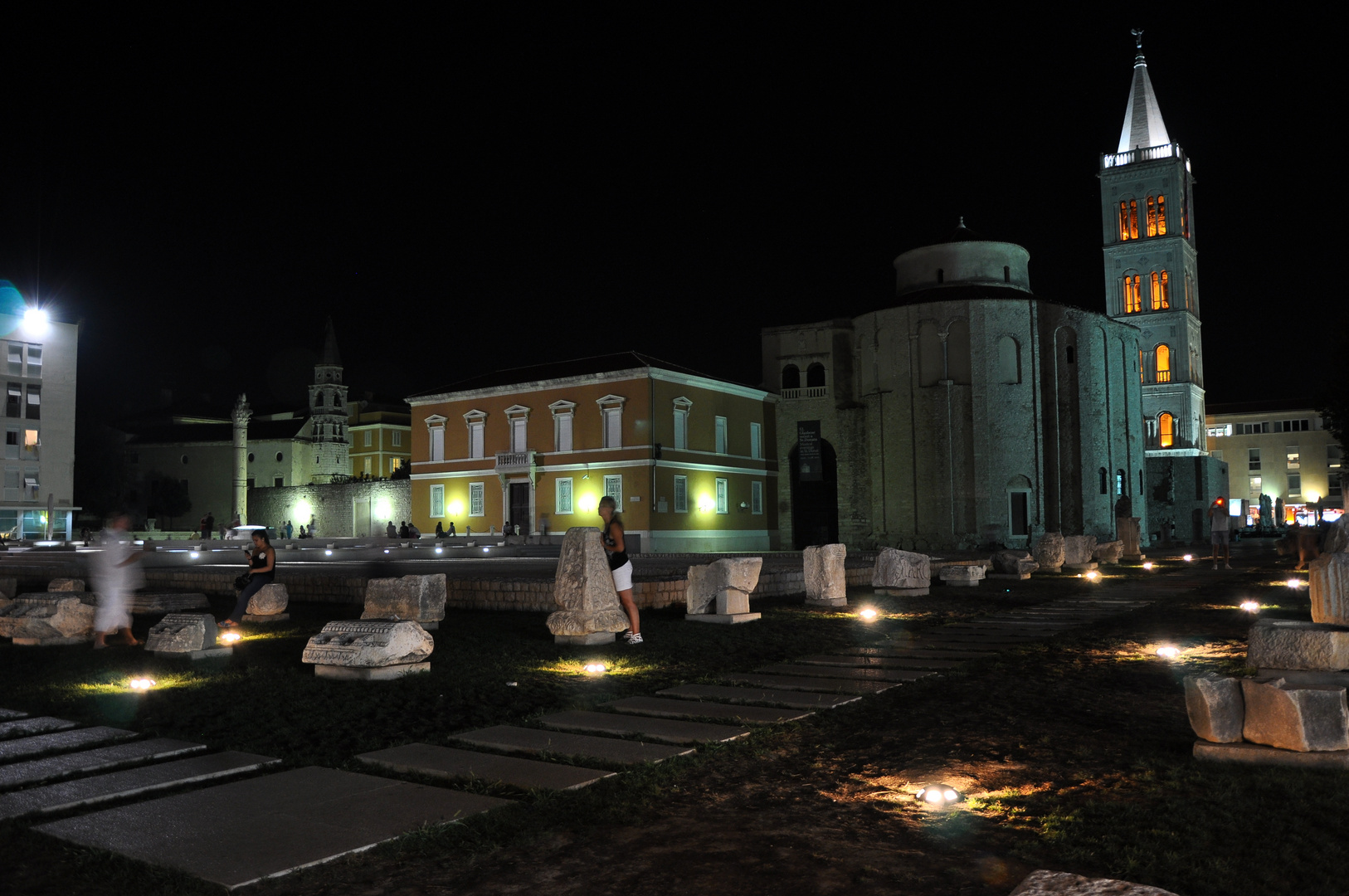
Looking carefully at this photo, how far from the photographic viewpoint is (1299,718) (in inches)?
173

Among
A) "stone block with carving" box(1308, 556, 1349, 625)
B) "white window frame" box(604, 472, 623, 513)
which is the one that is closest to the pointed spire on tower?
"white window frame" box(604, 472, 623, 513)

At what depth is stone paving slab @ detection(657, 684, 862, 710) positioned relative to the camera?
627 cm

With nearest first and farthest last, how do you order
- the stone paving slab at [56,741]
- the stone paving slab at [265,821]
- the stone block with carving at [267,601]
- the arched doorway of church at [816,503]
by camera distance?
the stone paving slab at [265,821], the stone paving slab at [56,741], the stone block with carving at [267,601], the arched doorway of church at [816,503]

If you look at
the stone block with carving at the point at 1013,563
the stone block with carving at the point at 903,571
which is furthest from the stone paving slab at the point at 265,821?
the stone block with carving at the point at 1013,563

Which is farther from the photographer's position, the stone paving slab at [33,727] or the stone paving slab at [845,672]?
the stone paving slab at [845,672]

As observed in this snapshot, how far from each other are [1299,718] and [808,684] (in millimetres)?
3363

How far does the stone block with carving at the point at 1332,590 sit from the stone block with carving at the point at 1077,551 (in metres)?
15.8

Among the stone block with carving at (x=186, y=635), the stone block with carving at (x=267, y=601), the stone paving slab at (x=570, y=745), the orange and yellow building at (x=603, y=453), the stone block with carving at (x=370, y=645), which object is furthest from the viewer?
the orange and yellow building at (x=603, y=453)

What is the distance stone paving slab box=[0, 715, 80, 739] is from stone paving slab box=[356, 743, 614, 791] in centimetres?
232

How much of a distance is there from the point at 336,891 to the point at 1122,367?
159ft

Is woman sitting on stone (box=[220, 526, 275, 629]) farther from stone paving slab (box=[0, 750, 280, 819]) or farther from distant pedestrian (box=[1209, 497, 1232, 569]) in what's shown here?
distant pedestrian (box=[1209, 497, 1232, 569])

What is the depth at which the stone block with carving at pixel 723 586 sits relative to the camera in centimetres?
1145

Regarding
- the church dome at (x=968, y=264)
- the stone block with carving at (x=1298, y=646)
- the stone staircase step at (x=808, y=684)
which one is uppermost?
the church dome at (x=968, y=264)

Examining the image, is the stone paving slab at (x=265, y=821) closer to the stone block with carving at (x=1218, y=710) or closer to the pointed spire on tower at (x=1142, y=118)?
the stone block with carving at (x=1218, y=710)
